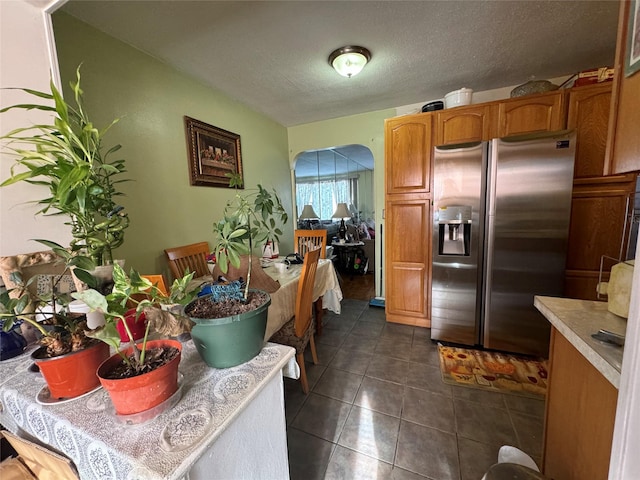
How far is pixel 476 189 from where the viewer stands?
2.10m

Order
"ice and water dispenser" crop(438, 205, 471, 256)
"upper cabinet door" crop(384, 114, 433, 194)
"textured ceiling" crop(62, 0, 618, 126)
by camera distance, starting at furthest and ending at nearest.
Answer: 1. "upper cabinet door" crop(384, 114, 433, 194)
2. "ice and water dispenser" crop(438, 205, 471, 256)
3. "textured ceiling" crop(62, 0, 618, 126)

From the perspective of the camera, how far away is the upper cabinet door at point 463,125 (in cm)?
226

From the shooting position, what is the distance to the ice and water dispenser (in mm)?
2162

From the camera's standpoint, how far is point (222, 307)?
0.82 metres

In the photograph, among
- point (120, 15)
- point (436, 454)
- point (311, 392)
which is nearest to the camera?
point (436, 454)

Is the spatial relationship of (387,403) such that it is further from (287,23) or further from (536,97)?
(536,97)

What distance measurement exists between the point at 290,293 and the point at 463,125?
222 centimetres

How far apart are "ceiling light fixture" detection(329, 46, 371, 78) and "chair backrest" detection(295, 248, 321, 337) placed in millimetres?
1521

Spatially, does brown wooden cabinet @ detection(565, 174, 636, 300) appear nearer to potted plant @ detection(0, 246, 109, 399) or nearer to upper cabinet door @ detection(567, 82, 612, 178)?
upper cabinet door @ detection(567, 82, 612, 178)

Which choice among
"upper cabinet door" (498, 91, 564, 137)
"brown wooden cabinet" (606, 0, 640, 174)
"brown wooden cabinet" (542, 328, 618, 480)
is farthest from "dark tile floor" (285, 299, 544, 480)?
"upper cabinet door" (498, 91, 564, 137)

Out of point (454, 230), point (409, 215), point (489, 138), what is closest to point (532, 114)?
point (489, 138)

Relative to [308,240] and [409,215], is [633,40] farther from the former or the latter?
[308,240]

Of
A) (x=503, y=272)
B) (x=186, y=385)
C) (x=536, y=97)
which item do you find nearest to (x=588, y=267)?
(x=503, y=272)

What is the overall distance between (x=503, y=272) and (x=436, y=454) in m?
1.48
